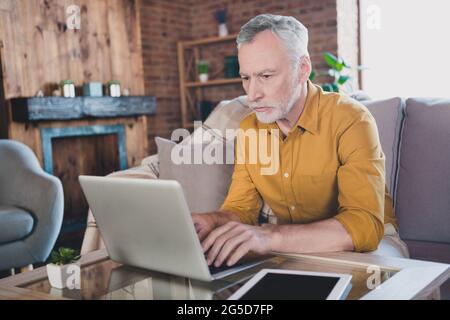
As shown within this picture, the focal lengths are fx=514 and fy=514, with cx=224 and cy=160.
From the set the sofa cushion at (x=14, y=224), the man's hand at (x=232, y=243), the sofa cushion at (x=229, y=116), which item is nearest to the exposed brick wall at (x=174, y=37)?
the sofa cushion at (x=14, y=224)

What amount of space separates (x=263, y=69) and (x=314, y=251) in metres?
0.53

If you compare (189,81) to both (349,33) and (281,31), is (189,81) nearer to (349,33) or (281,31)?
(349,33)

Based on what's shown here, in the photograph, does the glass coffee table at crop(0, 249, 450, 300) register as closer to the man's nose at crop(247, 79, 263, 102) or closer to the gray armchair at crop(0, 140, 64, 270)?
the man's nose at crop(247, 79, 263, 102)

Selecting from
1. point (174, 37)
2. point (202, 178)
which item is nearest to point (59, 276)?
point (202, 178)

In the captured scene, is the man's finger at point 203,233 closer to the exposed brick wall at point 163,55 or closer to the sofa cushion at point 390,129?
the sofa cushion at point 390,129

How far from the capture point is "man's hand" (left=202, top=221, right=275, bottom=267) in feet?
3.67

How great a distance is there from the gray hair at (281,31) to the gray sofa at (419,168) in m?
0.64

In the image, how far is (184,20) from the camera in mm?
5980

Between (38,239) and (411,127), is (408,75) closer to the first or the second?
(411,127)

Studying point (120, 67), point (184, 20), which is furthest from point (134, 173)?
point (184, 20)

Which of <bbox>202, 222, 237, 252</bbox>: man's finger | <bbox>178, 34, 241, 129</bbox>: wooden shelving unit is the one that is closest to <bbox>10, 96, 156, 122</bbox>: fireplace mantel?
<bbox>178, 34, 241, 129</bbox>: wooden shelving unit

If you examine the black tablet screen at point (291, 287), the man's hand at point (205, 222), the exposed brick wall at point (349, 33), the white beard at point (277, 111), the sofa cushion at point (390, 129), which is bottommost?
the black tablet screen at point (291, 287)

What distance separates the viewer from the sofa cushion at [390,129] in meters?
1.93

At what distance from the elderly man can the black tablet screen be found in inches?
6.3
